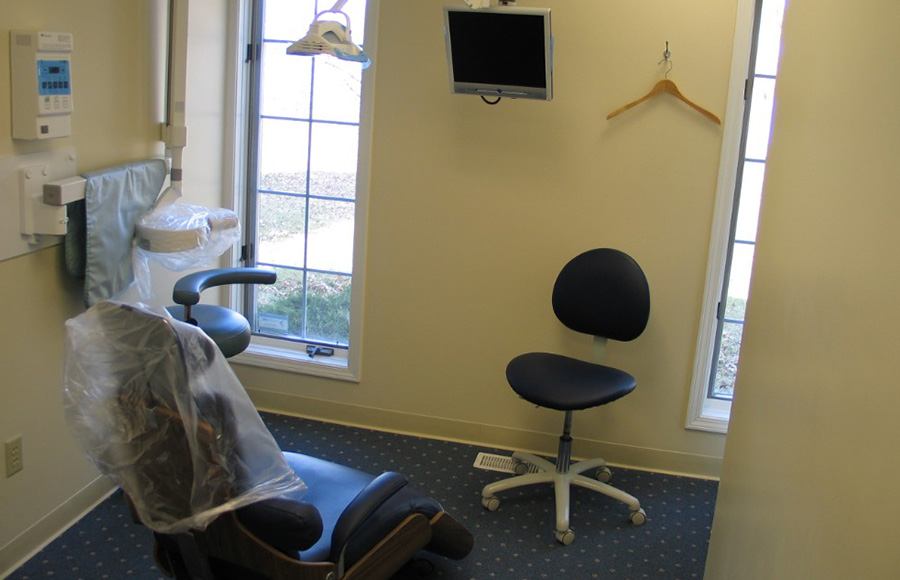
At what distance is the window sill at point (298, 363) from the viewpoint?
401cm

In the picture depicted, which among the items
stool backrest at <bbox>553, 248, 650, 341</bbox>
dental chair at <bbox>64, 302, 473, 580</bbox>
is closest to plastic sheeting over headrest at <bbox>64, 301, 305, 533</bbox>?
dental chair at <bbox>64, 302, 473, 580</bbox>

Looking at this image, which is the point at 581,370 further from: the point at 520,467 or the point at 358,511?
the point at 358,511

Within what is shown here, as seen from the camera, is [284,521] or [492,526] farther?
[492,526]

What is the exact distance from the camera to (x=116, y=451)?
6.86 feet

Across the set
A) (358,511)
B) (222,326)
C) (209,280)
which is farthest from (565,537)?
(209,280)

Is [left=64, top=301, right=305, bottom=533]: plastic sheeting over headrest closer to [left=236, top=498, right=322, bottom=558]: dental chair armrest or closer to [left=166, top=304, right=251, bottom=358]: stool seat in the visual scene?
[left=236, top=498, right=322, bottom=558]: dental chair armrest

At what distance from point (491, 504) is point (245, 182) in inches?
70.8

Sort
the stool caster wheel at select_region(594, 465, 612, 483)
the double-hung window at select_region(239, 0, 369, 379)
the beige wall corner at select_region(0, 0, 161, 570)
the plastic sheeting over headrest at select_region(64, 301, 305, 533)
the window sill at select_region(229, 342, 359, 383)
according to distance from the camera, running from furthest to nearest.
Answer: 1. the window sill at select_region(229, 342, 359, 383)
2. the double-hung window at select_region(239, 0, 369, 379)
3. the stool caster wheel at select_region(594, 465, 612, 483)
4. the beige wall corner at select_region(0, 0, 161, 570)
5. the plastic sheeting over headrest at select_region(64, 301, 305, 533)

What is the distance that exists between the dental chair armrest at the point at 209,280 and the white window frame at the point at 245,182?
60 cm

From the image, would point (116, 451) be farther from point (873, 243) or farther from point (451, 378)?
point (451, 378)

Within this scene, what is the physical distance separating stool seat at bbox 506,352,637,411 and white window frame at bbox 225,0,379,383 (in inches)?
33.7

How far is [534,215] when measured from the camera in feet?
12.1

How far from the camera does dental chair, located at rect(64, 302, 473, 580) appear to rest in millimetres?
2074

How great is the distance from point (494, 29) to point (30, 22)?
1469 millimetres
